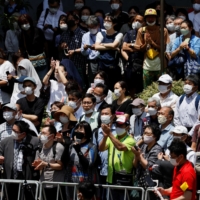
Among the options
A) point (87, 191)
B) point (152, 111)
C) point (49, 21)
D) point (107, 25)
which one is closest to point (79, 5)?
point (49, 21)

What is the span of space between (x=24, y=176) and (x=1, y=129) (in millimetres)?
1495

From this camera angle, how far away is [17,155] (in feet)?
46.3

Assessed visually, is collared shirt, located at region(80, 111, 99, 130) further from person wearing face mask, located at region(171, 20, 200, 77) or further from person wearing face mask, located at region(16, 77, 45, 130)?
person wearing face mask, located at region(171, 20, 200, 77)

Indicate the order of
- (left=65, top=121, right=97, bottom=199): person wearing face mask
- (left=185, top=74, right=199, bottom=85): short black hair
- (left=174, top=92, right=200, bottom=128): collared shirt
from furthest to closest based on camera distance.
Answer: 1. (left=185, top=74, right=199, bottom=85): short black hair
2. (left=174, top=92, right=200, bottom=128): collared shirt
3. (left=65, top=121, right=97, bottom=199): person wearing face mask

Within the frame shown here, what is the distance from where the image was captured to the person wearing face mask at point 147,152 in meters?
13.2

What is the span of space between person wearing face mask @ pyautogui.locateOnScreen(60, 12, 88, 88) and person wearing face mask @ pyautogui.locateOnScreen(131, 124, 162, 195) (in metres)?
4.83

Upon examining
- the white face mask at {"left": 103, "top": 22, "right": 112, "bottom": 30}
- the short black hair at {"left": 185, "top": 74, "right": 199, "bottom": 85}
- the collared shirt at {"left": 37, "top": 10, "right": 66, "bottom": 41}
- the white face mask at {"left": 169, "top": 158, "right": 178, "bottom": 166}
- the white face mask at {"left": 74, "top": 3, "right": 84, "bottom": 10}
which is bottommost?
the white face mask at {"left": 169, "top": 158, "right": 178, "bottom": 166}

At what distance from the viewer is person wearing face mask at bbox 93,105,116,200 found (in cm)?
1402

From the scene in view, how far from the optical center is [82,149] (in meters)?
13.7

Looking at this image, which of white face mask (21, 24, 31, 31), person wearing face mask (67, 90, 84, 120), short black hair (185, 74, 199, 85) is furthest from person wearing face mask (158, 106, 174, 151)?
white face mask (21, 24, 31, 31)

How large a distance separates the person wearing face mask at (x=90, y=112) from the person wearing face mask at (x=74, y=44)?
114 inches

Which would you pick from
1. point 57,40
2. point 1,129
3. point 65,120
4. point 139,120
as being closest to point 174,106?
point 139,120

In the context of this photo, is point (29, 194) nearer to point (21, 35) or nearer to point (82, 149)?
point (82, 149)

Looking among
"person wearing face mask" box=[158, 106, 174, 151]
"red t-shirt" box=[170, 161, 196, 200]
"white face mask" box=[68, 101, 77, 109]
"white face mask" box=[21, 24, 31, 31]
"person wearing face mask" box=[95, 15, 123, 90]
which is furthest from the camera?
"white face mask" box=[21, 24, 31, 31]
